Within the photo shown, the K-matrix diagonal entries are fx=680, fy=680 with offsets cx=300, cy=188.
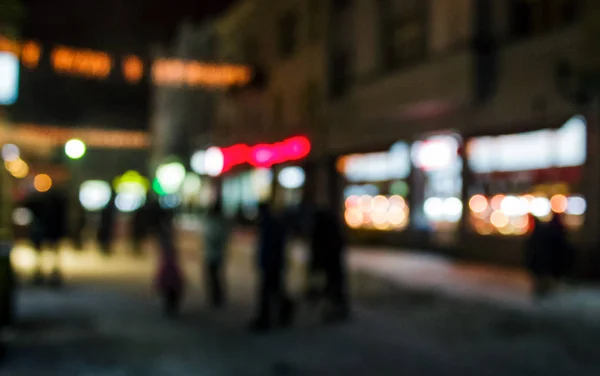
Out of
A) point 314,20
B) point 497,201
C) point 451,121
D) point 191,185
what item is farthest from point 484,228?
point 191,185

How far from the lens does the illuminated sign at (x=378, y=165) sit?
21031 millimetres

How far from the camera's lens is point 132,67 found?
896 inches

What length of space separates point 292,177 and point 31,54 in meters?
12.0

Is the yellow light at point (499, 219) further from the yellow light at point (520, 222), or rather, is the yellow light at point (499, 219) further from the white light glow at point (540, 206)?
the white light glow at point (540, 206)

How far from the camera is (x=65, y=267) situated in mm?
17703

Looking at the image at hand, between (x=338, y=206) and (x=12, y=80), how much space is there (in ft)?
52.6

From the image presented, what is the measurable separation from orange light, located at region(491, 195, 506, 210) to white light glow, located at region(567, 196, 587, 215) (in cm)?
209

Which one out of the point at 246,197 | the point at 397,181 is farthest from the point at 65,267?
the point at 246,197

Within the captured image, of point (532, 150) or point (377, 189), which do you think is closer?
point (532, 150)

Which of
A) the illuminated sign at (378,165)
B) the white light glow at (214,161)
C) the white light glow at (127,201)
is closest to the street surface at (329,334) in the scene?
the illuminated sign at (378,165)

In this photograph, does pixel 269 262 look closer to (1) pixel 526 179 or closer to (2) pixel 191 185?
(1) pixel 526 179

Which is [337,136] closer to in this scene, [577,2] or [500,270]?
[500,270]

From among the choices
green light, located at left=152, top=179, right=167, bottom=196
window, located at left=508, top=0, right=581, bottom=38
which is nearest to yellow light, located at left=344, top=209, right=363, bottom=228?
window, located at left=508, top=0, right=581, bottom=38

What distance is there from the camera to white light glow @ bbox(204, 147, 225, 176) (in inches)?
1454
